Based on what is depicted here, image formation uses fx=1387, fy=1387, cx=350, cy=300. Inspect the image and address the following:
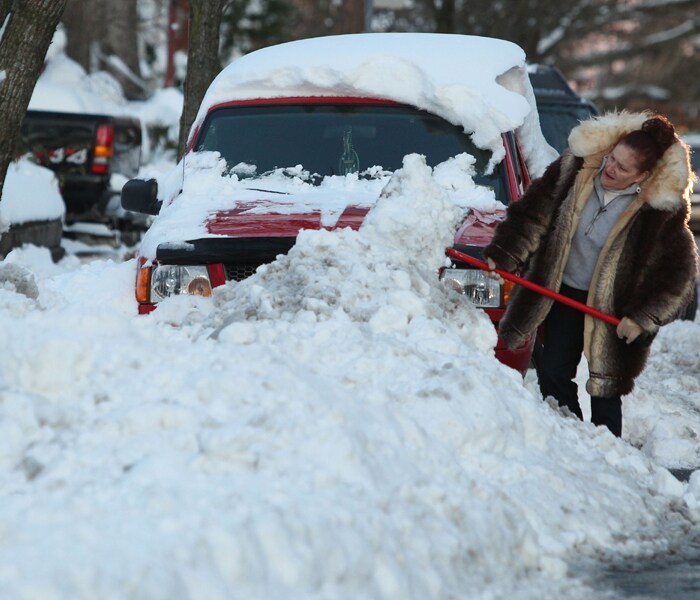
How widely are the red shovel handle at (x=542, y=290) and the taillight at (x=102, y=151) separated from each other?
9582mm

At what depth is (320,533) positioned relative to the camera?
3.92m

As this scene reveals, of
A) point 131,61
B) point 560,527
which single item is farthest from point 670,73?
point 560,527

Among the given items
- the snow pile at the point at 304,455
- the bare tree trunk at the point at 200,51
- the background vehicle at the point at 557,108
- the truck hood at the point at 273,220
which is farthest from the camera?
the bare tree trunk at the point at 200,51

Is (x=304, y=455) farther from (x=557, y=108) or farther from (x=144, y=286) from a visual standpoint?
(x=557, y=108)

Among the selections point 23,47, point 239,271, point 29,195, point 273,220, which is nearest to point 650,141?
point 273,220

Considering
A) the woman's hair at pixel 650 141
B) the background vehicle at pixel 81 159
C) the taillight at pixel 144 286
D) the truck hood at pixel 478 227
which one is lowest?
the background vehicle at pixel 81 159

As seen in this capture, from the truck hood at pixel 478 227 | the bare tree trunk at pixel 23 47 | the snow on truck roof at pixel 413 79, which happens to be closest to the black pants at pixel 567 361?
the truck hood at pixel 478 227

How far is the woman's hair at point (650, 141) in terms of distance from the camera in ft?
19.1

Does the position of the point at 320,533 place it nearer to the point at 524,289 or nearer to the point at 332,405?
the point at 332,405

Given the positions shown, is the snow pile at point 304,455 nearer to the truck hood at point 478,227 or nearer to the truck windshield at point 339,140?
the truck hood at point 478,227

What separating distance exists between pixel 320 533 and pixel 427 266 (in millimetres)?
2386

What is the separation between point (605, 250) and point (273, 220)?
152 centimetres

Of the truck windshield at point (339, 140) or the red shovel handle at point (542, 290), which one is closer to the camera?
the red shovel handle at point (542, 290)

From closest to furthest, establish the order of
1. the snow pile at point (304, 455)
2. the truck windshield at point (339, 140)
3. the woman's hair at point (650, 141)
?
the snow pile at point (304, 455), the woman's hair at point (650, 141), the truck windshield at point (339, 140)
